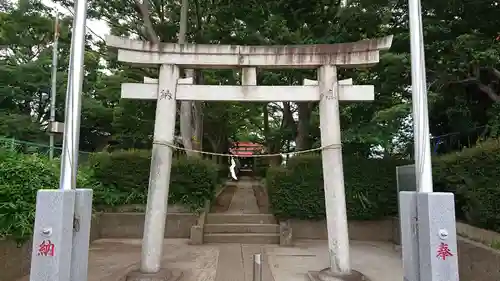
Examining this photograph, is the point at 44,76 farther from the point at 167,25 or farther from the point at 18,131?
the point at 167,25

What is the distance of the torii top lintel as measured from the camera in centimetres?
684

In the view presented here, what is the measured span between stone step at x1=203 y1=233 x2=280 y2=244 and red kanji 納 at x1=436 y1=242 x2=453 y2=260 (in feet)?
22.3

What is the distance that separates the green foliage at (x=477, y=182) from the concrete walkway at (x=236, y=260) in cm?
191

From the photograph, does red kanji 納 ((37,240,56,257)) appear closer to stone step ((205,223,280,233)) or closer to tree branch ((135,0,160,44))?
stone step ((205,223,280,233))

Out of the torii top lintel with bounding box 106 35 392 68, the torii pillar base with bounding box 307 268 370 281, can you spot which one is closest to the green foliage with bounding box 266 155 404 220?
the torii pillar base with bounding box 307 268 370 281

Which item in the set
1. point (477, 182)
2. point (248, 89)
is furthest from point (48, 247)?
point (477, 182)

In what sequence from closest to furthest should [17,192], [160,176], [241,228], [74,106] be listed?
[74,106], [17,192], [160,176], [241,228]

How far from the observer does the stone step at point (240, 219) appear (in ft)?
36.5

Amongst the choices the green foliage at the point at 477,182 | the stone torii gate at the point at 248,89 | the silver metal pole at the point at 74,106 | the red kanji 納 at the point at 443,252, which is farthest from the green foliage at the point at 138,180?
the red kanji 納 at the point at 443,252

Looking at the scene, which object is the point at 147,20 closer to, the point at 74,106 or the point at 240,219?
the point at 240,219

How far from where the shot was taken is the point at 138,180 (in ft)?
37.3

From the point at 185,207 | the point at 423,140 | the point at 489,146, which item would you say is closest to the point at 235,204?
the point at 185,207

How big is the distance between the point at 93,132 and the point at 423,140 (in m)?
22.8

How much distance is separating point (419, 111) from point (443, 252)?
5.27 feet
